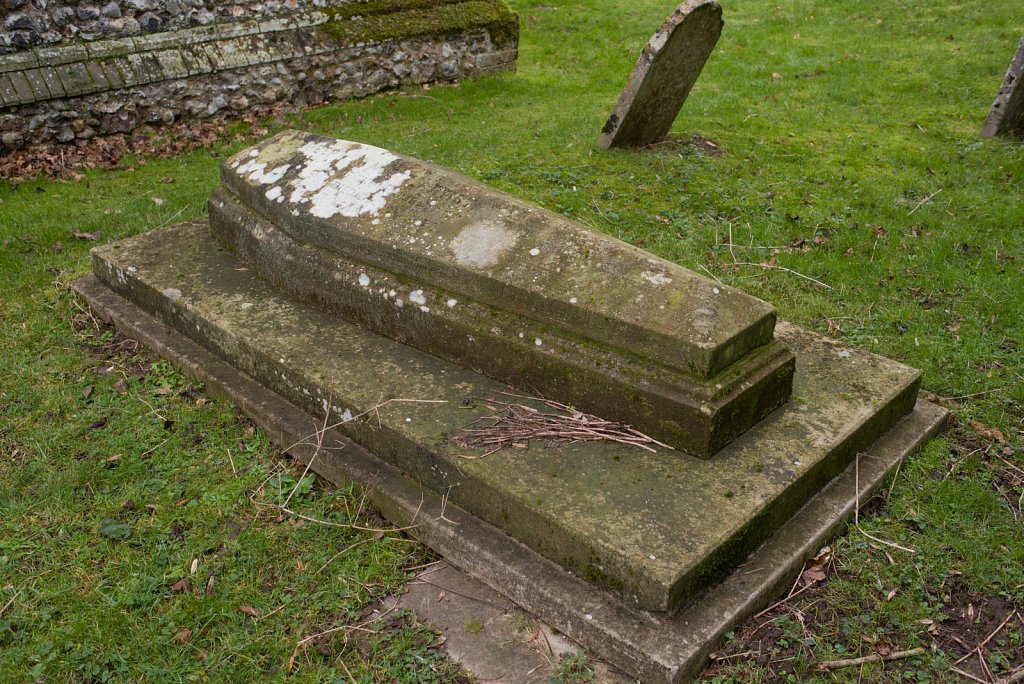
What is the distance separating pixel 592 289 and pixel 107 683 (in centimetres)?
242

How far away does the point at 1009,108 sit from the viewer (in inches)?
310

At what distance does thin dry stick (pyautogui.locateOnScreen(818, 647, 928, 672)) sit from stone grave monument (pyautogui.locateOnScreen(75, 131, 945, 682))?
0.33 metres

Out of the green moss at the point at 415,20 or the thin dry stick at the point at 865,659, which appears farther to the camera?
the green moss at the point at 415,20

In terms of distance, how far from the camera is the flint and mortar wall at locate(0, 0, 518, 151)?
7.84m

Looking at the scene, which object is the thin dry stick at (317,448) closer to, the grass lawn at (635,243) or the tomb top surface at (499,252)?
the grass lawn at (635,243)

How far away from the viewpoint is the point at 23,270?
19.8 feet

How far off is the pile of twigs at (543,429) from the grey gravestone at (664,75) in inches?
185

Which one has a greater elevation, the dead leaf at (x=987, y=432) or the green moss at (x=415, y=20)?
the green moss at (x=415, y=20)

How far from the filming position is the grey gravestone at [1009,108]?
7645 mm

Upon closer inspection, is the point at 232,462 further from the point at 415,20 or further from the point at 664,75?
the point at 415,20

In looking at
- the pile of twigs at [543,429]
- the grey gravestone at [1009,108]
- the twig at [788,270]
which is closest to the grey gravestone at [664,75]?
the twig at [788,270]

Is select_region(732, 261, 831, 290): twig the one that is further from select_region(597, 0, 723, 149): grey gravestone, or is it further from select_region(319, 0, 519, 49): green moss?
select_region(319, 0, 519, 49): green moss

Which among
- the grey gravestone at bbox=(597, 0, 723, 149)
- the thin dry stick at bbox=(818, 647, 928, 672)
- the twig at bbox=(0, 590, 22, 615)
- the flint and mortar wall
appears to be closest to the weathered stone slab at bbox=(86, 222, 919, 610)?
the thin dry stick at bbox=(818, 647, 928, 672)

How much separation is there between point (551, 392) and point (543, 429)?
0.21 meters
